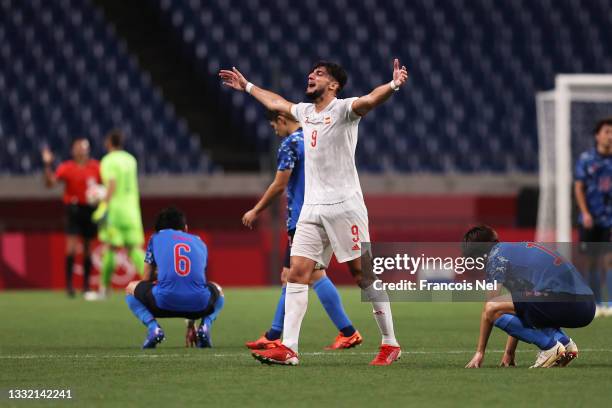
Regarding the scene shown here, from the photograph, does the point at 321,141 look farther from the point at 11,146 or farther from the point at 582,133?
the point at 11,146

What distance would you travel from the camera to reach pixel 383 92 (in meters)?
6.85

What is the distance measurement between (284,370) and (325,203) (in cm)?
103

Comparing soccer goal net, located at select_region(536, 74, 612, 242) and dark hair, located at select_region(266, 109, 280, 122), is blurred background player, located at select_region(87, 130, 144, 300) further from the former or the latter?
dark hair, located at select_region(266, 109, 280, 122)

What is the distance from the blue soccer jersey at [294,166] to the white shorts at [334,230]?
106cm

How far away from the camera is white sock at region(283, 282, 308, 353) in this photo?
7.37 meters

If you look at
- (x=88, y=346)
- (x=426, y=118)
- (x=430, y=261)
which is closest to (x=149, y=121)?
(x=426, y=118)

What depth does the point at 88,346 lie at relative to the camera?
903 centimetres

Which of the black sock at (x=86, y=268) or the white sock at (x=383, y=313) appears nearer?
the white sock at (x=383, y=313)

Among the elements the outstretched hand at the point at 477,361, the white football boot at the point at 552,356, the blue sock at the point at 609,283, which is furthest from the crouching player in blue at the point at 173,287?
the blue sock at the point at 609,283

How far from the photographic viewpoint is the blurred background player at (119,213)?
1533cm

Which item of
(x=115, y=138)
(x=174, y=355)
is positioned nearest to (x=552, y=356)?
(x=174, y=355)

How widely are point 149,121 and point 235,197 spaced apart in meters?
2.46

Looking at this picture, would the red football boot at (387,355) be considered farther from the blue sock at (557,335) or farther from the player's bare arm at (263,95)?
the player's bare arm at (263,95)

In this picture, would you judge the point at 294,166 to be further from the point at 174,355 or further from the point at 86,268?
the point at 86,268
